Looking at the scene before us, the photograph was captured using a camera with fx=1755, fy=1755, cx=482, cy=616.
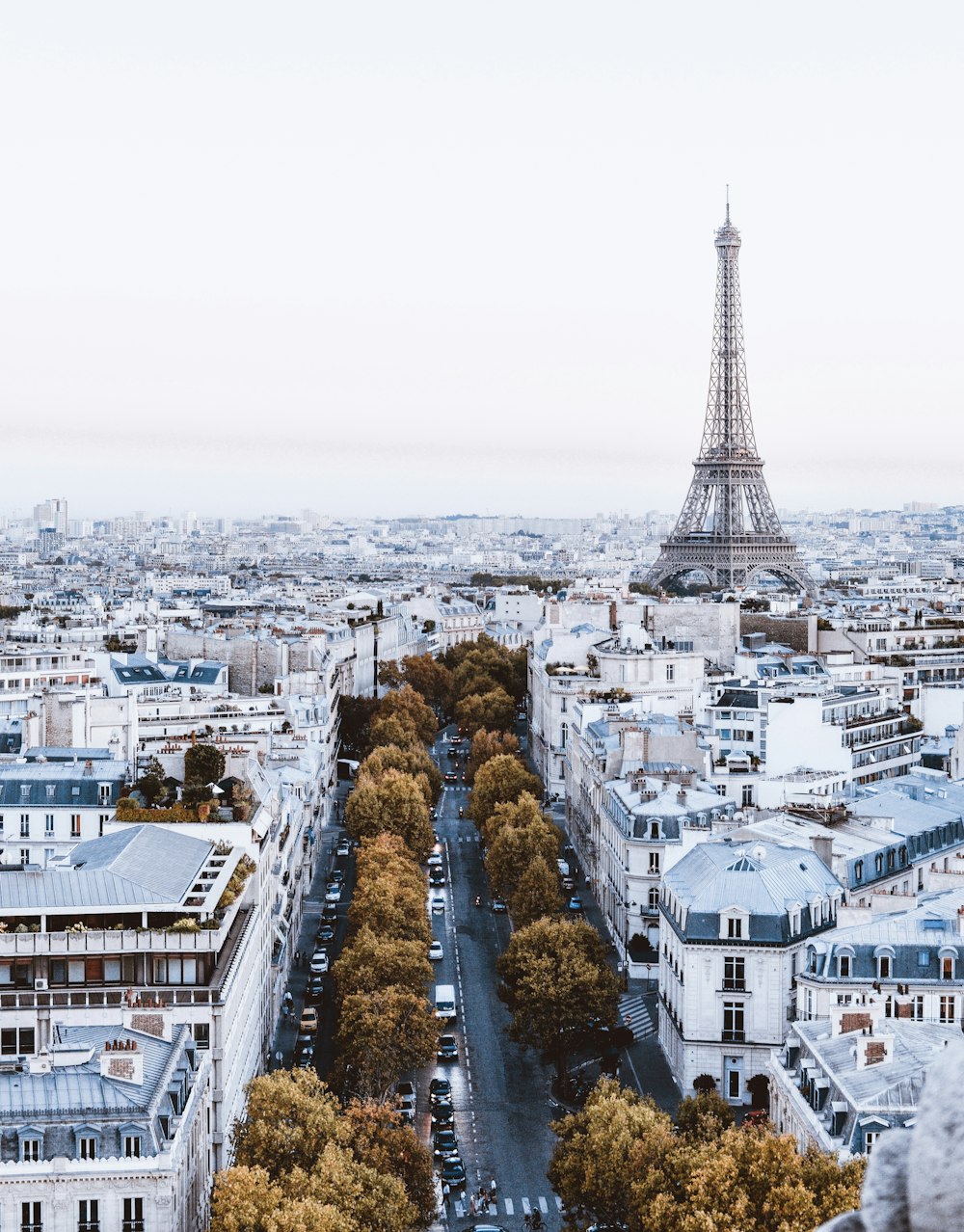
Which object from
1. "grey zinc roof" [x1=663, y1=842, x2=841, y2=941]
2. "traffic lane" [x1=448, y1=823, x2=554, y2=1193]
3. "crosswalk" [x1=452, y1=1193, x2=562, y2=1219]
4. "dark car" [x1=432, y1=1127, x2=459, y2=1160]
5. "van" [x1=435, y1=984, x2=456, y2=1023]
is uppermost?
"grey zinc roof" [x1=663, y1=842, x2=841, y2=941]

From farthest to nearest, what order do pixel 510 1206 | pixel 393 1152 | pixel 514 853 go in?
pixel 514 853, pixel 510 1206, pixel 393 1152

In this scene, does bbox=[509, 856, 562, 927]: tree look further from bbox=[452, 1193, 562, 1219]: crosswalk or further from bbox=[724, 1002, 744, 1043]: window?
bbox=[452, 1193, 562, 1219]: crosswalk

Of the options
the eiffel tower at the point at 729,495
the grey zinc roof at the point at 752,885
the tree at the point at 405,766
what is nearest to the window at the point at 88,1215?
the grey zinc roof at the point at 752,885

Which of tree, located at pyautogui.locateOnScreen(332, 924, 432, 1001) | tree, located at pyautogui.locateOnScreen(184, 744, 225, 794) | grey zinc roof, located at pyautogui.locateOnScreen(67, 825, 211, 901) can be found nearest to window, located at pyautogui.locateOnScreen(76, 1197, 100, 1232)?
grey zinc roof, located at pyautogui.locateOnScreen(67, 825, 211, 901)

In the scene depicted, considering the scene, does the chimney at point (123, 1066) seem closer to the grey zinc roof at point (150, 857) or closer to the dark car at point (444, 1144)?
the grey zinc roof at point (150, 857)

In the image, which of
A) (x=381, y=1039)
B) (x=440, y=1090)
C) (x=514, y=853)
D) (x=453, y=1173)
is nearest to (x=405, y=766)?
(x=514, y=853)

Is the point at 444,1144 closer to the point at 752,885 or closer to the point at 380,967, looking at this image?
the point at 380,967
